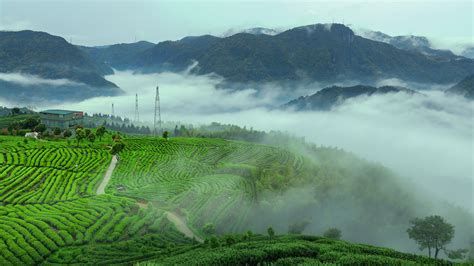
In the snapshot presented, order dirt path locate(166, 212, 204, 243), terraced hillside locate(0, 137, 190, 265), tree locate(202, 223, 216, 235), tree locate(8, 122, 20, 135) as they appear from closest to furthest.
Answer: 1. terraced hillside locate(0, 137, 190, 265)
2. dirt path locate(166, 212, 204, 243)
3. tree locate(202, 223, 216, 235)
4. tree locate(8, 122, 20, 135)

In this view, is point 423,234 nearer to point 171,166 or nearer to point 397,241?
point 397,241

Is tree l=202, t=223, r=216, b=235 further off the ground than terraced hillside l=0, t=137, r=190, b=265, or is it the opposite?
terraced hillside l=0, t=137, r=190, b=265

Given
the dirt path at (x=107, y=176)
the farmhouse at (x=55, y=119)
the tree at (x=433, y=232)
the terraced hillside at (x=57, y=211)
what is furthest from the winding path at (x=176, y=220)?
the farmhouse at (x=55, y=119)

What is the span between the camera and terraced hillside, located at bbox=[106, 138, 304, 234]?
264 feet

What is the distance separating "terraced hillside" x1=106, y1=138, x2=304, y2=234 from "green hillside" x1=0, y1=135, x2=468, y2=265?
0.95 feet

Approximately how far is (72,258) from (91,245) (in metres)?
4.25

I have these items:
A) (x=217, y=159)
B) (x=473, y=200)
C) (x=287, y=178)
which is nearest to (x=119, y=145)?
(x=217, y=159)

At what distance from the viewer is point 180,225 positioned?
71.4 metres

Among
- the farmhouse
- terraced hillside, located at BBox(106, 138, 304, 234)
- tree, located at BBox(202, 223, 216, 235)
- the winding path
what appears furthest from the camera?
the farmhouse

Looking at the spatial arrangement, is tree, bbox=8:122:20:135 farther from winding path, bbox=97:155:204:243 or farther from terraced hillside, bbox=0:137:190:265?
winding path, bbox=97:155:204:243

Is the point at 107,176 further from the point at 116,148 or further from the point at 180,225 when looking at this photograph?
the point at 180,225

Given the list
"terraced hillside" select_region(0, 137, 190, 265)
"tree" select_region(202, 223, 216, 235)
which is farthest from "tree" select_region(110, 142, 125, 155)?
"tree" select_region(202, 223, 216, 235)

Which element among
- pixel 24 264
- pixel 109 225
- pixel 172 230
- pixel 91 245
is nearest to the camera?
pixel 24 264

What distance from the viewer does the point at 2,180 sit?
83.4m
